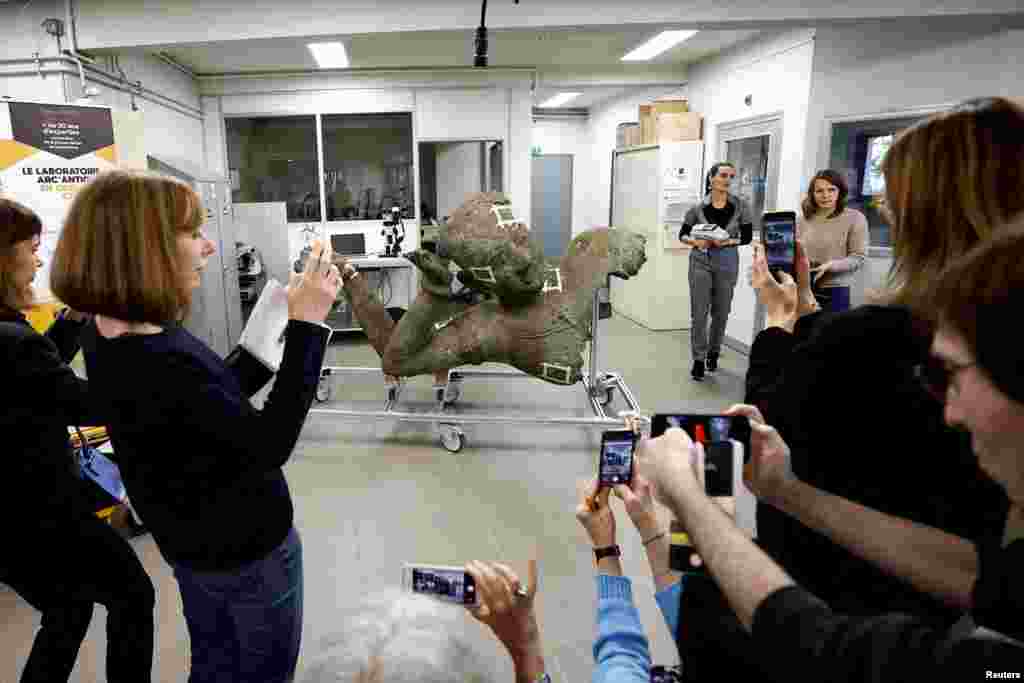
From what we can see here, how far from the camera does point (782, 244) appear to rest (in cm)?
154

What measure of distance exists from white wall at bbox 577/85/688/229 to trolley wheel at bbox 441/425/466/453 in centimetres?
528

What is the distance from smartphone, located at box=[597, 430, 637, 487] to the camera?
3.46 feet

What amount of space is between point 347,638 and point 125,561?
110cm

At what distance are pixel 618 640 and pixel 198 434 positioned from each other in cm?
80

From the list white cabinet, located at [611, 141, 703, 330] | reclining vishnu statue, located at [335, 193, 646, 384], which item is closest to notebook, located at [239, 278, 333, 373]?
reclining vishnu statue, located at [335, 193, 646, 384]

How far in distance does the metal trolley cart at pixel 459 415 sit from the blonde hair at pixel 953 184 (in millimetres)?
2358

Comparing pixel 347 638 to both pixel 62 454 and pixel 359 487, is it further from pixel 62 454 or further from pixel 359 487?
pixel 359 487

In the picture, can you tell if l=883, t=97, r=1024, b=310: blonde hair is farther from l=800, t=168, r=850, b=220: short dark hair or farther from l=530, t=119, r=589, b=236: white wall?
l=530, t=119, r=589, b=236: white wall

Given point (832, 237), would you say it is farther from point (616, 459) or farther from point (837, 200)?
point (616, 459)

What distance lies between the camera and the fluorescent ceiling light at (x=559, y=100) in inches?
309

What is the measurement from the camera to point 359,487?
3.10 metres

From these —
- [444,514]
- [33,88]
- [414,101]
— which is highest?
[414,101]

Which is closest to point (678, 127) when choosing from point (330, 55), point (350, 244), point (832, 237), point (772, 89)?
point (772, 89)

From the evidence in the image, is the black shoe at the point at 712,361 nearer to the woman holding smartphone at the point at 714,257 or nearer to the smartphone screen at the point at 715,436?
the woman holding smartphone at the point at 714,257
